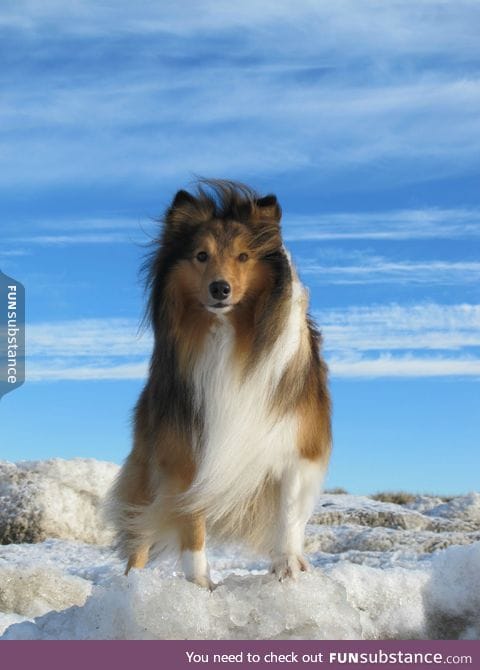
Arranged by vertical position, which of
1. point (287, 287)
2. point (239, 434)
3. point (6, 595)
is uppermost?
point (287, 287)

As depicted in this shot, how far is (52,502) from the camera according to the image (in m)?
11.0

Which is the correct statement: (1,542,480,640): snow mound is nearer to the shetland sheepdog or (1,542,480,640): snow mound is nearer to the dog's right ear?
the shetland sheepdog

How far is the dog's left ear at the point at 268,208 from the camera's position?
6.13 m

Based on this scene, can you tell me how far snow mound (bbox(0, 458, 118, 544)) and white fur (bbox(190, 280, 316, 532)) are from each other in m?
4.69

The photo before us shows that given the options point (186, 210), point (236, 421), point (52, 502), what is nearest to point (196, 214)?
point (186, 210)

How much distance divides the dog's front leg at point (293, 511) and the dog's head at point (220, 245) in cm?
112

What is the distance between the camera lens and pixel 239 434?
594 cm

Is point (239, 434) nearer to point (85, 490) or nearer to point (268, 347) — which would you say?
point (268, 347)

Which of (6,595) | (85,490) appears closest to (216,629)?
(6,595)

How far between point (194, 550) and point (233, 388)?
101 centimetres

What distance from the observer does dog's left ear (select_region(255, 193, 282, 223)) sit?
6.13 meters
